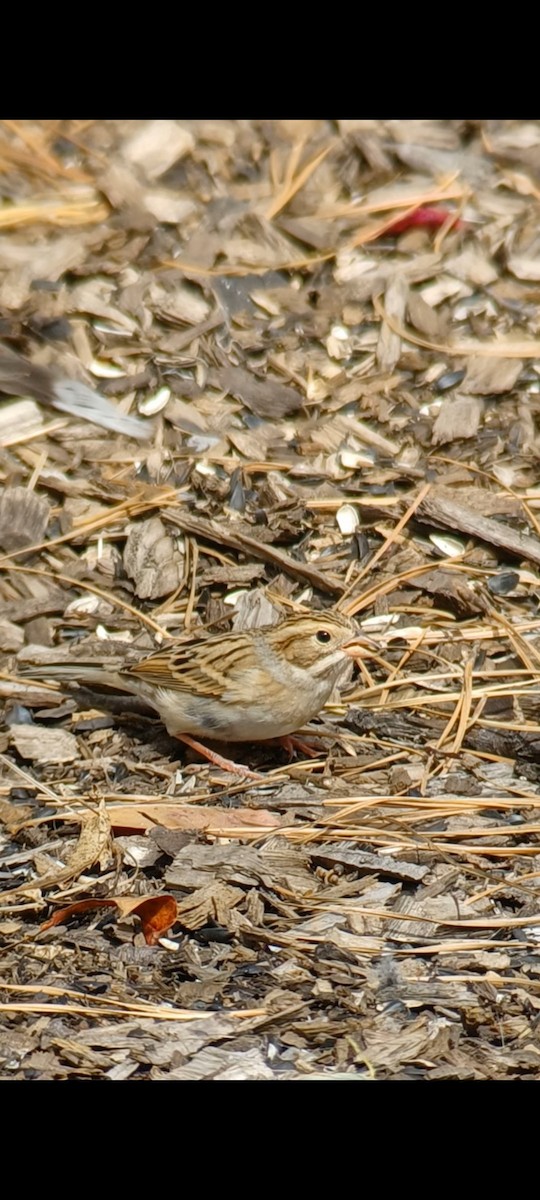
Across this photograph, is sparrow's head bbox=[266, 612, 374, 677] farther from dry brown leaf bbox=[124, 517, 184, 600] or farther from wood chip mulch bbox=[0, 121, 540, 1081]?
dry brown leaf bbox=[124, 517, 184, 600]

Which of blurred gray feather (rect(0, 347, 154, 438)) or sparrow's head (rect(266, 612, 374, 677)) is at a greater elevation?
blurred gray feather (rect(0, 347, 154, 438))

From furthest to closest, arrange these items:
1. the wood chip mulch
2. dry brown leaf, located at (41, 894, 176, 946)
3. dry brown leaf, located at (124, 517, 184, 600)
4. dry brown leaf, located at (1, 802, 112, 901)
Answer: dry brown leaf, located at (124, 517, 184, 600) < dry brown leaf, located at (1, 802, 112, 901) < dry brown leaf, located at (41, 894, 176, 946) < the wood chip mulch

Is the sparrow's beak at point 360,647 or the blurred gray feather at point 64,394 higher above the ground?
the blurred gray feather at point 64,394

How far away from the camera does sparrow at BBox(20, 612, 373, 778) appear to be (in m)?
5.93

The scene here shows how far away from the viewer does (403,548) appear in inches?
265

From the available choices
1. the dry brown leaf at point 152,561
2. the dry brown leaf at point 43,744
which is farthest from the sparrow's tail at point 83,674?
the dry brown leaf at point 152,561

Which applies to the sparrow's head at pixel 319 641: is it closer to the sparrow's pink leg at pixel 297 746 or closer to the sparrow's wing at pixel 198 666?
the sparrow's wing at pixel 198 666

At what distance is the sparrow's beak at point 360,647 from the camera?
599cm

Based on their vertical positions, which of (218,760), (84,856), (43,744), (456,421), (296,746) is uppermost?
(84,856)

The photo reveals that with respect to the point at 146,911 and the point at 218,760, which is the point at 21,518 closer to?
the point at 218,760

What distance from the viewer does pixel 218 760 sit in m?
5.98

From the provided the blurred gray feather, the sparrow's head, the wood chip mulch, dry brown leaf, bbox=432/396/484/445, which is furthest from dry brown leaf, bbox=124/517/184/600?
dry brown leaf, bbox=432/396/484/445

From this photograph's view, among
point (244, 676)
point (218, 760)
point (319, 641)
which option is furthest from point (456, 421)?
point (218, 760)

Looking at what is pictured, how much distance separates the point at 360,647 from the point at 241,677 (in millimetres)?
482
